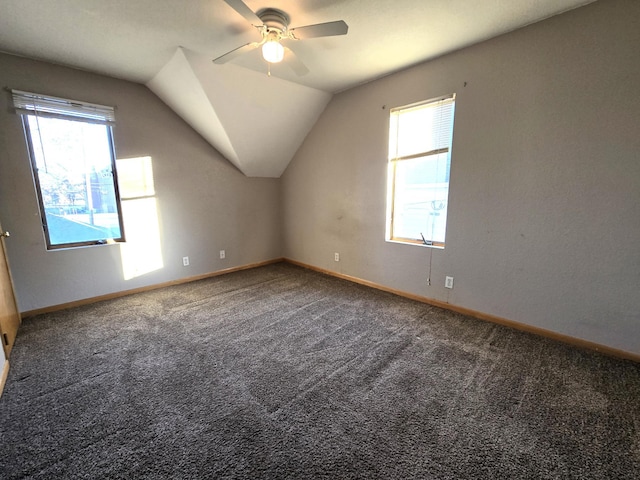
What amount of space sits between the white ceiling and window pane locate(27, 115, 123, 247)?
0.64 meters

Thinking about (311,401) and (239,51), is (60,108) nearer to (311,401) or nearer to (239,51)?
(239,51)

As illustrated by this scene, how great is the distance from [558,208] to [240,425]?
272 cm

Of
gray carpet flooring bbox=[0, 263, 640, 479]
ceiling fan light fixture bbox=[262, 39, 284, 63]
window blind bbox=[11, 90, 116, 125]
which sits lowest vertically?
gray carpet flooring bbox=[0, 263, 640, 479]

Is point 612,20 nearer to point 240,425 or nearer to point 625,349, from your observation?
point 625,349

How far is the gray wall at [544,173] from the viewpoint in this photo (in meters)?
1.89

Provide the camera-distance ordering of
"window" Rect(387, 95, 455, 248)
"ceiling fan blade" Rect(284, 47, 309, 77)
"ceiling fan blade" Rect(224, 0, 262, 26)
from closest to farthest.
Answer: "ceiling fan blade" Rect(224, 0, 262, 26) < "ceiling fan blade" Rect(284, 47, 309, 77) < "window" Rect(387, 95, 455, 248)

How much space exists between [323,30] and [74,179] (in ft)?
9.62

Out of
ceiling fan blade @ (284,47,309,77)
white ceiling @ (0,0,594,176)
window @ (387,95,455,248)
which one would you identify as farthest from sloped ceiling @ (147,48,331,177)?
window @ (387,95,455,248)

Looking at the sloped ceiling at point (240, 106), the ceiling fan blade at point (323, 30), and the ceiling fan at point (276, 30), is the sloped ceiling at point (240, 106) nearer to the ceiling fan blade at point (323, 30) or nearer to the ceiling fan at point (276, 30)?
the ceiling fan at point (276, 30)

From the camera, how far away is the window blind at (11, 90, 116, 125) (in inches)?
98.8

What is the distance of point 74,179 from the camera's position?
9.42 ft

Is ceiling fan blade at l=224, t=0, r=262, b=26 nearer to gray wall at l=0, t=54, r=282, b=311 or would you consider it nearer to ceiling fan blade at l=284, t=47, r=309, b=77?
ceiling fan blade at l=284, t=47, r=309, b=77

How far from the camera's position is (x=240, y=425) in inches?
57.2

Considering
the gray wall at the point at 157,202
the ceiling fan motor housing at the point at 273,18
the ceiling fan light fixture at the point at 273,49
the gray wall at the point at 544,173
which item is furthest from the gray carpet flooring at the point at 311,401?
the ceiling fan motor housing at the point at 273,18
